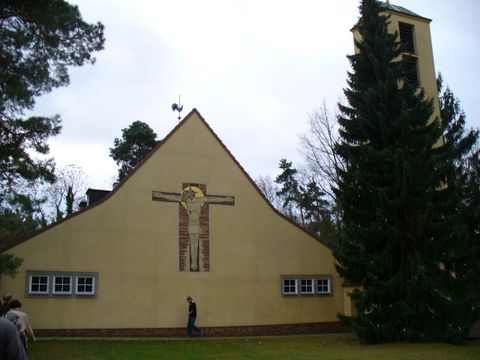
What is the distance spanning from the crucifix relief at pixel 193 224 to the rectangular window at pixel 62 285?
4585mm

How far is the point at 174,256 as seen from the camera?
22.8 metres

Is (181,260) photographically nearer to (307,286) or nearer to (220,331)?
(220,331)

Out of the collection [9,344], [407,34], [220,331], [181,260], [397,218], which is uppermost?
[407,34]

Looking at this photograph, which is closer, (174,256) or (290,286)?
(174,256)

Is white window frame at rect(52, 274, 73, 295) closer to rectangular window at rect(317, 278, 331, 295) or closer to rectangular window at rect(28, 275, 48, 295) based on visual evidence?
rectangular window at rect(28, 275, 48, 295)

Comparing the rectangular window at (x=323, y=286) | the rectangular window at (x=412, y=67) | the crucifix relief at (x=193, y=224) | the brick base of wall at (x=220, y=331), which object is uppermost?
the rectangular window at (x=412, y=67)

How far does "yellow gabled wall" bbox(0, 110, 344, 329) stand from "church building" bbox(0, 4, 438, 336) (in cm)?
4

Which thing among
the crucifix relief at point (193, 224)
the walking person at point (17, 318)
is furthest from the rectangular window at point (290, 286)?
the walking person at point (17, 318)

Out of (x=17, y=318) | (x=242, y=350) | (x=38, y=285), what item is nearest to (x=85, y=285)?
(x=38, y=285)

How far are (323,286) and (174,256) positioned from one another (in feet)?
24.0

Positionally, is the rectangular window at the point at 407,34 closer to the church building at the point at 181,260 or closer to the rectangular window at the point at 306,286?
the church building at the point at 181,260

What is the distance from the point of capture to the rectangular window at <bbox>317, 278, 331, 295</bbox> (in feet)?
82.3

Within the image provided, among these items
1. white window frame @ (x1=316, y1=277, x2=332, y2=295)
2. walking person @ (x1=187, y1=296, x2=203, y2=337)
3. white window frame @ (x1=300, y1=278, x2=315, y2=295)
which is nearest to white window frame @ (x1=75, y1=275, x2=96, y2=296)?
walking person @ (x1=187, y1=296, x2=203, y2=337)

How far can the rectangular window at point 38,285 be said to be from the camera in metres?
20.4
